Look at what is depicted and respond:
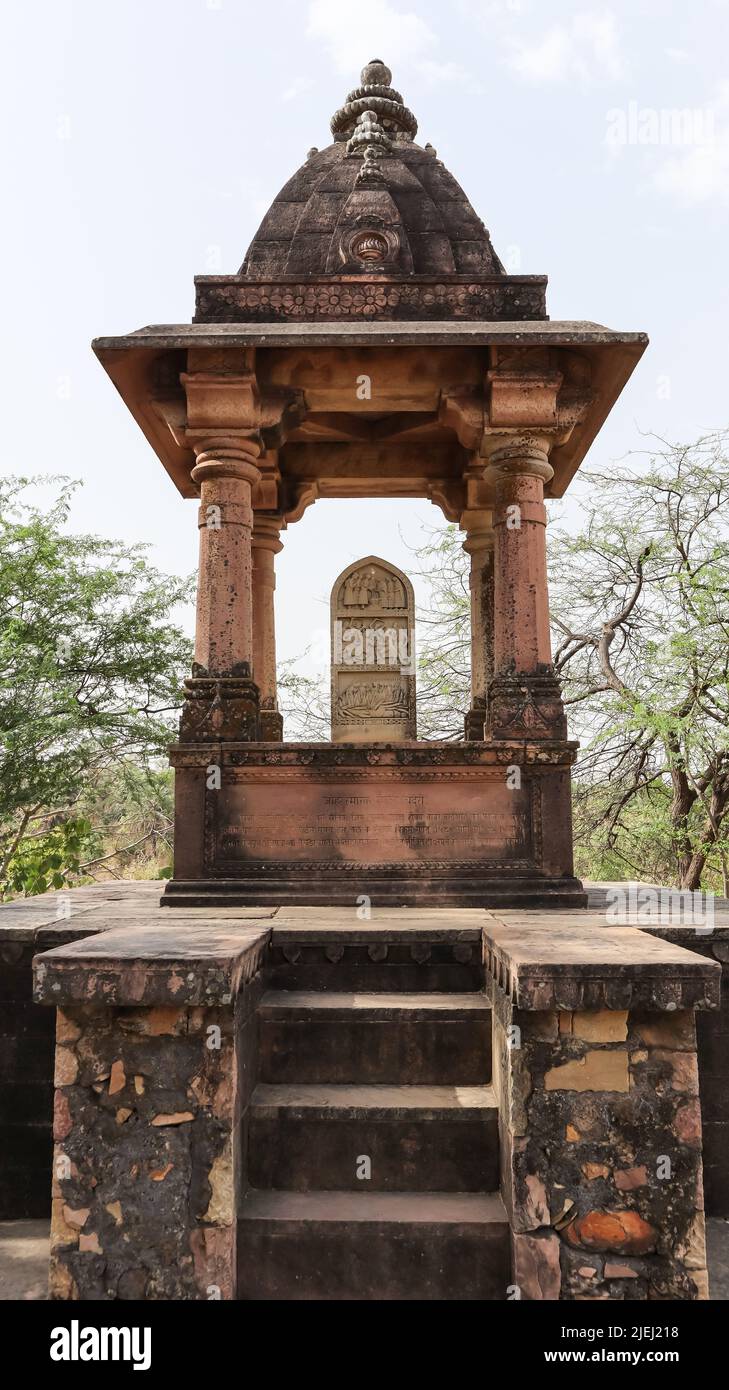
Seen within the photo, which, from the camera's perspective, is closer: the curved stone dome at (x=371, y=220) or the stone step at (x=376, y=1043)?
the stone step at (x=376, y=1043)

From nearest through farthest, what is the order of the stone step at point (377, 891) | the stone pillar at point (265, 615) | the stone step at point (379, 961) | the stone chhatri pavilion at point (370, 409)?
the stone step at point (379, 961) → the stone step at point (377, 891) → the stone chhatri pavilion at point (370, 409) → the stone pillar at point (265, 615)

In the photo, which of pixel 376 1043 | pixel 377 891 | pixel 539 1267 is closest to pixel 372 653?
pixel 377 891

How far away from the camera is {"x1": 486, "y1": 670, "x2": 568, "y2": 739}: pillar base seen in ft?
17.7

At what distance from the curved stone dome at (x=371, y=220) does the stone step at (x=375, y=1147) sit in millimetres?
4789

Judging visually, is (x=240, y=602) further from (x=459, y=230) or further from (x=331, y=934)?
(x=459, y=230)

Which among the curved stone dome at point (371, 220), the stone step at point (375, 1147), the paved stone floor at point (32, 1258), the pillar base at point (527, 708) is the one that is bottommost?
the paved stone floor at point (32, 1258)

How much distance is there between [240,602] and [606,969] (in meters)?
3.23

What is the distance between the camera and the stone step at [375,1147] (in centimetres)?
348

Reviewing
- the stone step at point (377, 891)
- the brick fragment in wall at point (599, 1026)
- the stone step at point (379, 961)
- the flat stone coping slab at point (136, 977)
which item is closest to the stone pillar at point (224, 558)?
the stone step at point (377, 891)

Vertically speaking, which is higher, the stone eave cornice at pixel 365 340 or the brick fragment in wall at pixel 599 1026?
the stone eave cornice at pixel 365 340

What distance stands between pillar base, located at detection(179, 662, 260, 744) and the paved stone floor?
2.46 metres

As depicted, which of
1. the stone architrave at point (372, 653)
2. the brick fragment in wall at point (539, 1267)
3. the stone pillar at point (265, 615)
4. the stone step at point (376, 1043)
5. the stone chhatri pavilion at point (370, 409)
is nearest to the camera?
the brick fragment in wall at point (539, 1267)

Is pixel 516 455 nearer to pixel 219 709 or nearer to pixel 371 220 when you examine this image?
pixel 371 220

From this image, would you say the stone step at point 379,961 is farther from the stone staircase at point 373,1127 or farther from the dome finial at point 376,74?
the dome finial at point 376,74
